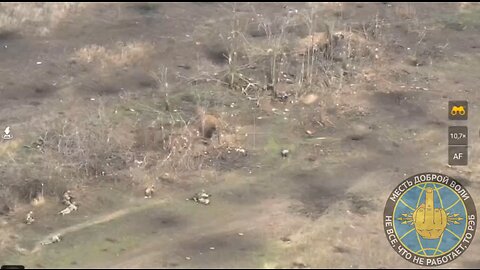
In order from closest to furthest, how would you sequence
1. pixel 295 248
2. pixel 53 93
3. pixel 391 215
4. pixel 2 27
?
pixel 295 248
pixel 391 215
pixel 53 93
pixel 2 27

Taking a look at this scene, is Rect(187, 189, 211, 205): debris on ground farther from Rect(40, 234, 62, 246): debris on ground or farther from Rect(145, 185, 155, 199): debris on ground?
Rect(40, 234, 62, 246): debris on ground

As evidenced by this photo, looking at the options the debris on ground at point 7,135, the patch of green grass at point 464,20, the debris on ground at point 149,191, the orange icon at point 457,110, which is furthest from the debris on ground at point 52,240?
the patch of green grass at point 464,20

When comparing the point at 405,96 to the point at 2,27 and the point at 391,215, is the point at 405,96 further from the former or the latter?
the point at 2,27

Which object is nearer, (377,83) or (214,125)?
(214,125)

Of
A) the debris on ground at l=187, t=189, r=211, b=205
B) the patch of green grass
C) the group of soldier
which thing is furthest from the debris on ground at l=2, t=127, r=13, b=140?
the patch of green grass

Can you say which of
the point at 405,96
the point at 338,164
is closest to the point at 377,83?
the point at 405,96

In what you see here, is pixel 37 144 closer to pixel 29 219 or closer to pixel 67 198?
pixel 67 198
